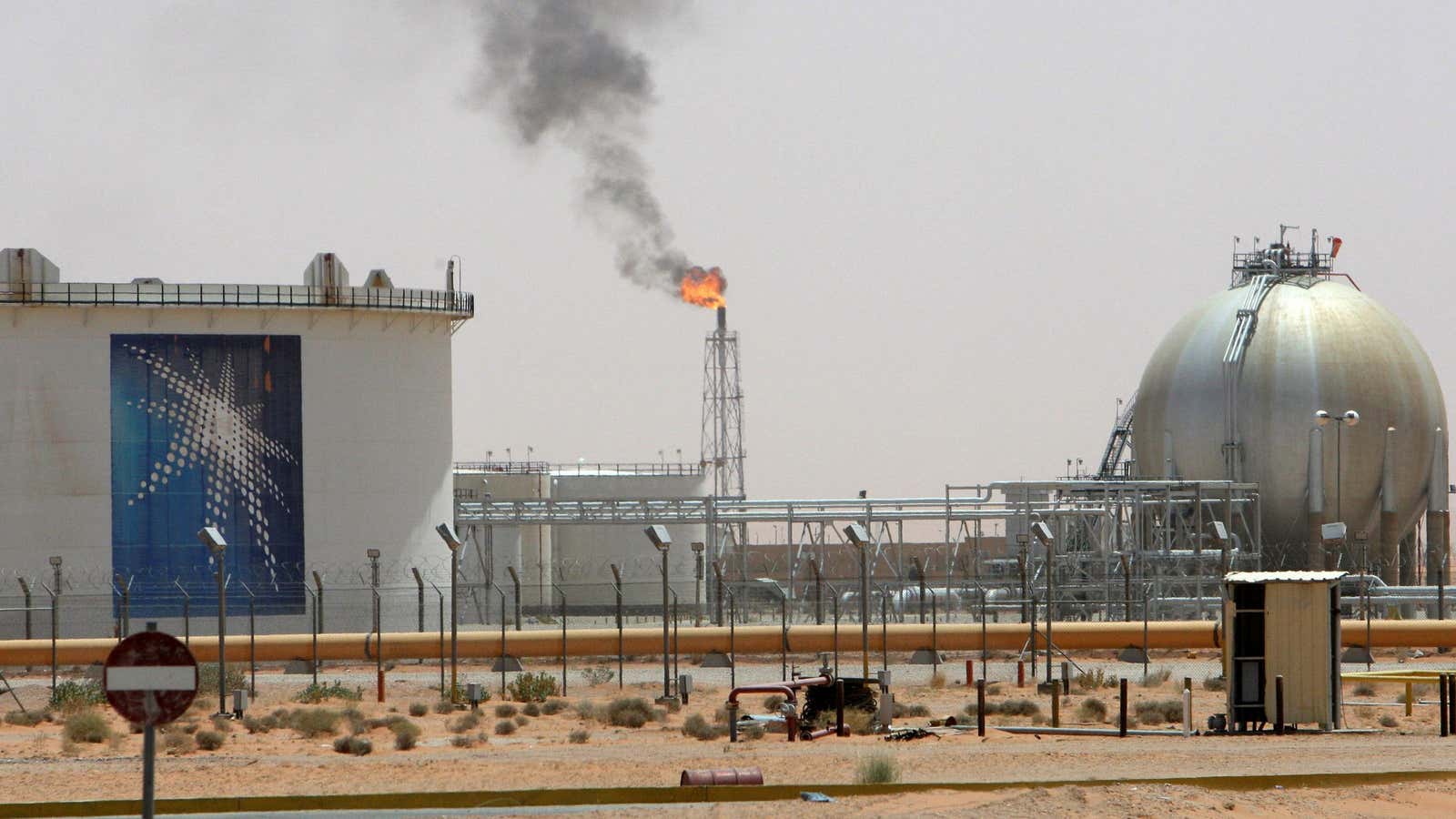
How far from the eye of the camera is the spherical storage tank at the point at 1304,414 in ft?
176

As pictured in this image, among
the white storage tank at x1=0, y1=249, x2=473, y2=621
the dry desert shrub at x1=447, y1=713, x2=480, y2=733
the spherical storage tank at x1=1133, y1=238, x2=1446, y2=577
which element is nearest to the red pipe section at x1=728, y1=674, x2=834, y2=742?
the dry desert shrub at x1=447, y1=713, x2=480, y2=733

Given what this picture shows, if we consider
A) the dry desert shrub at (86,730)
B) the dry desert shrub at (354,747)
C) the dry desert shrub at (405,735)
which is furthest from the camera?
the dry desert shrub at (86,730)

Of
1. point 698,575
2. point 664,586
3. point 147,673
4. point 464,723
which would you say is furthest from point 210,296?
point 147,673

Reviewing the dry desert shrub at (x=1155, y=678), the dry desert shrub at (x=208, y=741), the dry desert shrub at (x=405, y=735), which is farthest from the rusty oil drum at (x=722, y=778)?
the dry desert shrub at (x=1155, y=678)

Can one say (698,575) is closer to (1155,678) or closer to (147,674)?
(1155,678)

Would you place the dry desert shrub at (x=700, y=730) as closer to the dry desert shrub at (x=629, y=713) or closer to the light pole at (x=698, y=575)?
the dry desert shrub at (x=629, y=713)

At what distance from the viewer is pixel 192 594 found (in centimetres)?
4678

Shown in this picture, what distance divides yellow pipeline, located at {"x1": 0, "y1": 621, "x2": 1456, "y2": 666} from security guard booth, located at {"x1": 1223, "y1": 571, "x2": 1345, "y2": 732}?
13437mm

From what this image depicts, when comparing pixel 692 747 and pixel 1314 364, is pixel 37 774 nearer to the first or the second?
pixel 692 747

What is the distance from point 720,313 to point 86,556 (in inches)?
1303

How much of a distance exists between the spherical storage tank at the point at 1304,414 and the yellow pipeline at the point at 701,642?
1338cm

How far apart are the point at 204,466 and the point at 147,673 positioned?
36.0m

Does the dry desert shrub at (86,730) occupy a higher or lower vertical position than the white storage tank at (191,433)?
lower

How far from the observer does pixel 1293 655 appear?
25.8 m
